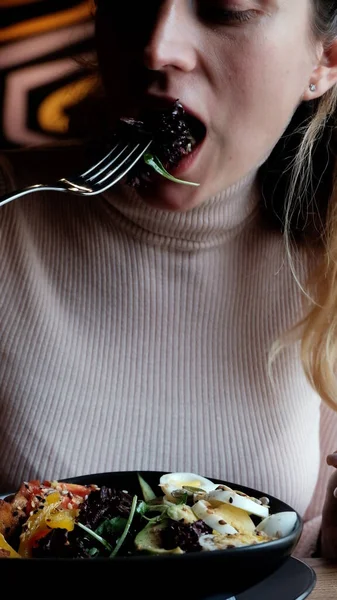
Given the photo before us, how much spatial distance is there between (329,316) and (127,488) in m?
0.76

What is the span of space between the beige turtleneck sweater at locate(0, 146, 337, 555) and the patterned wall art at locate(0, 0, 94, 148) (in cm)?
193

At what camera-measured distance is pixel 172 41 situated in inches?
50.1

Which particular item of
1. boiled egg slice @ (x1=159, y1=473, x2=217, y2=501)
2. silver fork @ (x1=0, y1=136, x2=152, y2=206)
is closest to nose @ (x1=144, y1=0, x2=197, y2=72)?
silver fork @ (x1=0, y1=136, x2=152, y2=206)

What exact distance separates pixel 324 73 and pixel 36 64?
7.93 feet

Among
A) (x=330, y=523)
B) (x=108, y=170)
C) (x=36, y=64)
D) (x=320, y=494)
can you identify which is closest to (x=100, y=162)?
(x=108, y=170)

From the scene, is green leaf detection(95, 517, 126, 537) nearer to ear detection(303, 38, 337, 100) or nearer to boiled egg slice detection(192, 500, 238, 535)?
boiled egg slice detection(192, 500, 238, 535)

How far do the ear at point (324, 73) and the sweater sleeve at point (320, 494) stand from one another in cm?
68

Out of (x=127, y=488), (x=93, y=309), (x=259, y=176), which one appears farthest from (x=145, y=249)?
(x=127, y=488)

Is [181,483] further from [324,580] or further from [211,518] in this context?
[324,580]

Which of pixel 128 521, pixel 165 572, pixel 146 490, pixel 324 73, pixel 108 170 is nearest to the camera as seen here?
pixel 165 572

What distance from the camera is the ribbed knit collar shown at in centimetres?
161

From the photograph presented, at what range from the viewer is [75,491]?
36.8 inches

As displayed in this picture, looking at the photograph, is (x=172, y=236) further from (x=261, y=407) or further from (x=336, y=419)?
(x=336, y=419)

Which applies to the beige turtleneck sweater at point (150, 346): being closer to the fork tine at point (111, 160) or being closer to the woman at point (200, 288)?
the woman at point (200, 288)
